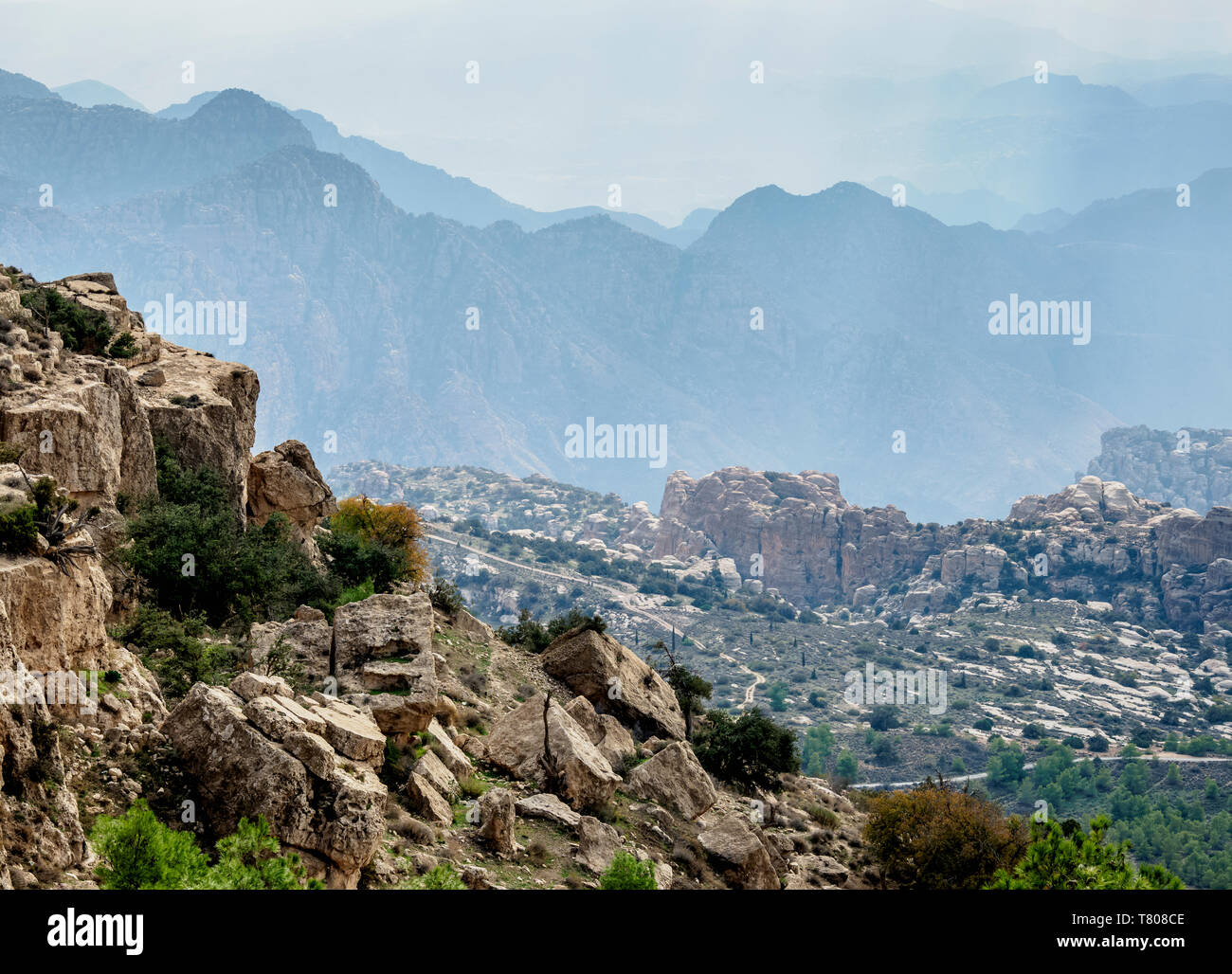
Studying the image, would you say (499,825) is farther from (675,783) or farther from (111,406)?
(111,406)

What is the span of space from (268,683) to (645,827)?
10.7 m

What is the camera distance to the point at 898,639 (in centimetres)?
17025

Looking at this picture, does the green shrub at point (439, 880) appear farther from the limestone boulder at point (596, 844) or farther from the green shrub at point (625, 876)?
the limestone boulder at point (596, 844)

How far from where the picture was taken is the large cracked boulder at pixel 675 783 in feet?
92.3

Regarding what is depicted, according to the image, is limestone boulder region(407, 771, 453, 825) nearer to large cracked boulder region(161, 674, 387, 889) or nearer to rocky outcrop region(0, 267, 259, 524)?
large cracked boulder region(161, 674, 387, 889)

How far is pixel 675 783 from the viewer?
28.7 meters

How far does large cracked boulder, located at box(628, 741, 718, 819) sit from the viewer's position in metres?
28.1

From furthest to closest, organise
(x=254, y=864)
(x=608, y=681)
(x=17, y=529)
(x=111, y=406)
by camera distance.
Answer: (x=608, y=681)
(x=111, y=406)
(x=17, y=529)
(x=254, y=864)

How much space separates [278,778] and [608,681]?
18.9 m

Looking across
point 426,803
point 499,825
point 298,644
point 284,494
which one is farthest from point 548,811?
point 284,494

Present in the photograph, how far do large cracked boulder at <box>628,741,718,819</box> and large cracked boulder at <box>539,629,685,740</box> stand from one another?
16.9 ft

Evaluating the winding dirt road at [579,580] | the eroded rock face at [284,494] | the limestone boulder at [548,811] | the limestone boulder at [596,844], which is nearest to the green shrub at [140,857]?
the limestone boulder at [596,844]

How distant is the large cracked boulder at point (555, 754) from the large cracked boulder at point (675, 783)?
148cm

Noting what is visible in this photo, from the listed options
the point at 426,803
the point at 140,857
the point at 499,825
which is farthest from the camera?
the point at 426,803
